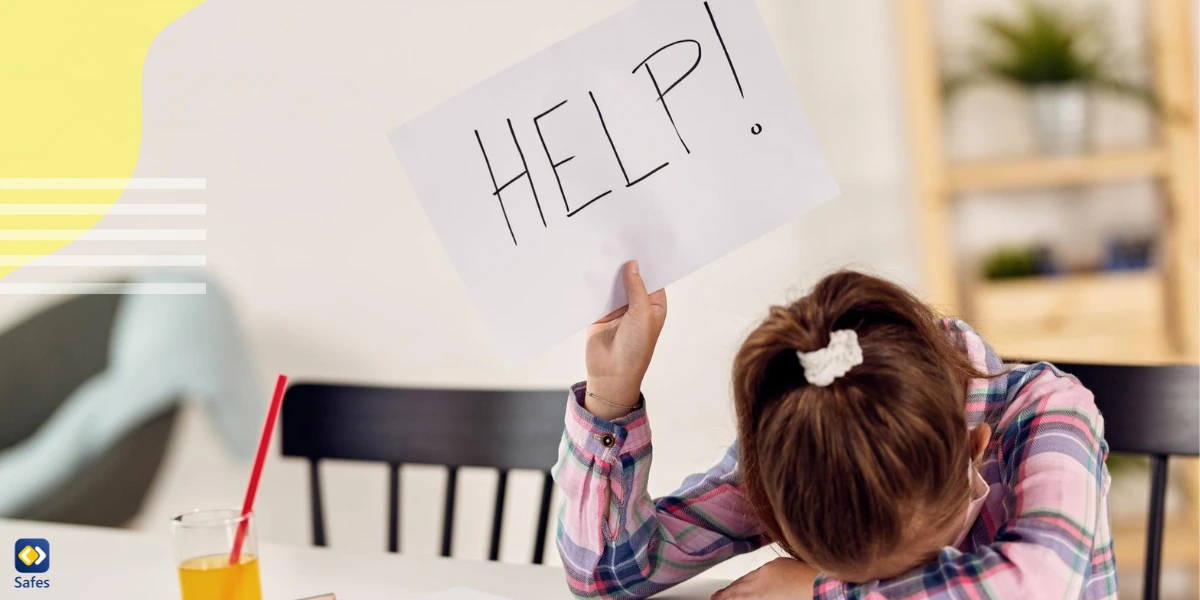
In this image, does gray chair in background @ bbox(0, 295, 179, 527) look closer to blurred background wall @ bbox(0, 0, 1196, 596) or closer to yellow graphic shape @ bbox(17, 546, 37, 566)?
blurred background wall @ bbox(0, 0, 1196, 596)

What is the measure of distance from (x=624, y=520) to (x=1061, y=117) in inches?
59.6

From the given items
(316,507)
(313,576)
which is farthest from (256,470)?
(316,507)

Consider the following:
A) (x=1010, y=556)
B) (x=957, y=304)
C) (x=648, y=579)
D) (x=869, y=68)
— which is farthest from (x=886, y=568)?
(x=869, y=68)

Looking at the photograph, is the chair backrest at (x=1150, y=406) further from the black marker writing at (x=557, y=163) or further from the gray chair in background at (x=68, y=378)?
the gray chair in background at (x=68, y=378)

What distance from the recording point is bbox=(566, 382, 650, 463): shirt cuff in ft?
2.56

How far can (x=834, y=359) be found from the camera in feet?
1.98

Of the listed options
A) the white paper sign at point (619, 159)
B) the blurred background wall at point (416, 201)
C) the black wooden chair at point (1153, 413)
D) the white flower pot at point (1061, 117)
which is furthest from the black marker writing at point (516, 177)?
the white flower pot at point (1061, 117)

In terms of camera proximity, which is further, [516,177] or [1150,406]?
[1150,406]

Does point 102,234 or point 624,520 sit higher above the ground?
point 102,234

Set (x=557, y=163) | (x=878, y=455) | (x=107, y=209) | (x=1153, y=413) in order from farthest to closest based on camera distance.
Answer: (x=107, y=209) → (x=1153, y=413) → (x=557, y=163) → (x=878, y=455)

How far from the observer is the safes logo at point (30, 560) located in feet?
3.17

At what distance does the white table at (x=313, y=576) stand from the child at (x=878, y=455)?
12cm

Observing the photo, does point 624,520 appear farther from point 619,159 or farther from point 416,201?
point 416,201

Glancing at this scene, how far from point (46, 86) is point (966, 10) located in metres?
1.86
